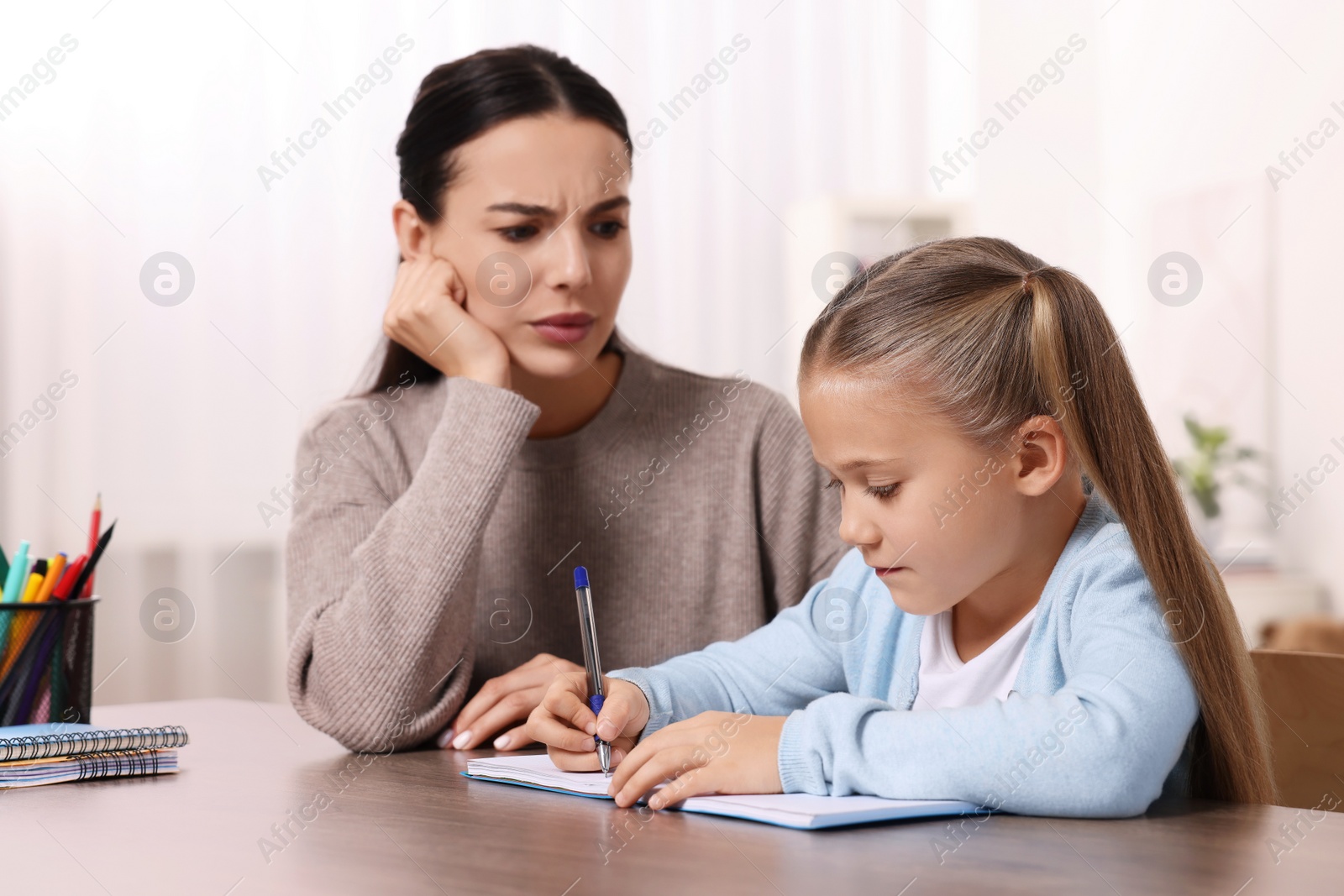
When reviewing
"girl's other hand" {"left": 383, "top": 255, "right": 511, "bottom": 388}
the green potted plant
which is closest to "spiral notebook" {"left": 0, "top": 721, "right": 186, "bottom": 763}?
"girl's other hand" {"left": 383, "top": 255, "right": 511, "bottom": 388}

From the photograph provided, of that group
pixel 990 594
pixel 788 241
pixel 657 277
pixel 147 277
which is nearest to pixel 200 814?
pixel 990 594

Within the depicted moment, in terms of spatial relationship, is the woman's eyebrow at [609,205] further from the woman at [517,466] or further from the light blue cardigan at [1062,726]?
the light blue cardigan at [1062,726]

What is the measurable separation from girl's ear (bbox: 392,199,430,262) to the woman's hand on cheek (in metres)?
0.83

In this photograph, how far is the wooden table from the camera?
1.96ft

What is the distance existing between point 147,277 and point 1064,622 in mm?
1790

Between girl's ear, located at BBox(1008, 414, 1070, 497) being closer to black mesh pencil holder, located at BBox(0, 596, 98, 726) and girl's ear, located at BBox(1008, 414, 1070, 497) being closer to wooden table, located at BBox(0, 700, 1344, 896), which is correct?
wooden table, located at BBox(0, 700, 1344, 896)

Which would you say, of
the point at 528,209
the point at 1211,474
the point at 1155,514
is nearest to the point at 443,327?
the point at 528,209

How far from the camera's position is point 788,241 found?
2994 mm

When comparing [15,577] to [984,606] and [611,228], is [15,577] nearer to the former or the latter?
[611,228]

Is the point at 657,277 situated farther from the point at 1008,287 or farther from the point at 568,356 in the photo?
the point at 1008,287

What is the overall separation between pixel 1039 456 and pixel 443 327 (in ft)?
2.29

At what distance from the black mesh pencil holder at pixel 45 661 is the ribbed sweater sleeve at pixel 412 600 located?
20 centimetres

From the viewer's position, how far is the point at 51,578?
1.06 meters

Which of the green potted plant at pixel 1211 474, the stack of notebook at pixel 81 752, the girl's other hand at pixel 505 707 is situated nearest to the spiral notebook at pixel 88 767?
the stack of notebook at pixel 81 752
